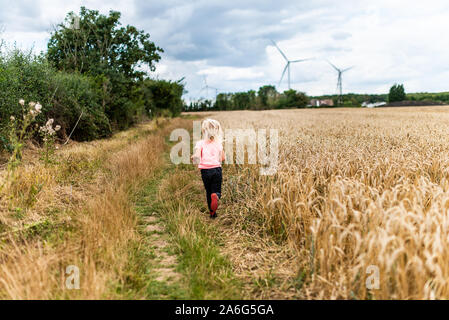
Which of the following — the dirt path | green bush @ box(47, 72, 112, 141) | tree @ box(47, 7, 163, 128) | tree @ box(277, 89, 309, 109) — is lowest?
the dirt path

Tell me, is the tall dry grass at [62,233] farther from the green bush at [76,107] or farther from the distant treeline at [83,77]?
the green bush at [76,107]

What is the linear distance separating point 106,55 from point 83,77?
6.26 m

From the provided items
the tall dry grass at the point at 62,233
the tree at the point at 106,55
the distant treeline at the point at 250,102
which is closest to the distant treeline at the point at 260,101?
the distant treeline at the point at 250,102

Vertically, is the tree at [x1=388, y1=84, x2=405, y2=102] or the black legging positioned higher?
the tree at [x1=388, y1=84, x2=405, y2=102]

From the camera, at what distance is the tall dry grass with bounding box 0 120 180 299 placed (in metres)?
3.11

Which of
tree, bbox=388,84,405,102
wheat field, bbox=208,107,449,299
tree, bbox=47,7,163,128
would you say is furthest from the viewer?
tree, bbox=388,84,405,102

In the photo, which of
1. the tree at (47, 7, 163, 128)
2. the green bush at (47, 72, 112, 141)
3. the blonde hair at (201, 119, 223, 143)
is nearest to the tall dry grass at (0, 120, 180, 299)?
the blonde hair at (201, 119, 223, 143)

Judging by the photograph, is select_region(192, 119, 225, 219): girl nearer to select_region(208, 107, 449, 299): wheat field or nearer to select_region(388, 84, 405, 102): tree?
select_region(208, 107, 449, 299): wheat field

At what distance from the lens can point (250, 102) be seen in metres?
108

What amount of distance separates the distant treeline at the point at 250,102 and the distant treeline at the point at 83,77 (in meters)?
69.7

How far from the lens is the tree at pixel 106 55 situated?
19.5 m

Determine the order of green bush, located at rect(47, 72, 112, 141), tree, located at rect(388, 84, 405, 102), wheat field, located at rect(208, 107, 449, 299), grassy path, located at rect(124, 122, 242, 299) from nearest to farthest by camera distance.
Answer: wheat field, located at rect(208, 107, 449, 299) < grassy path, located at rect(124, 122, 242, 299) < green bush, located at rect(47, 72, 112, 141) < tree, located at rect(388, 84, 405, 102)
